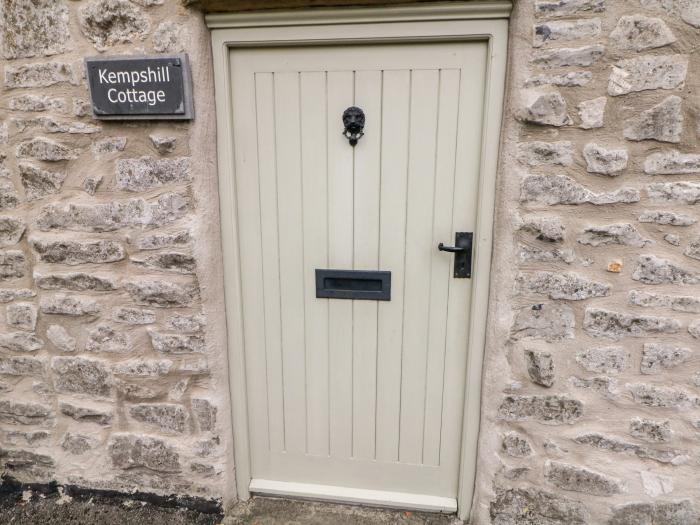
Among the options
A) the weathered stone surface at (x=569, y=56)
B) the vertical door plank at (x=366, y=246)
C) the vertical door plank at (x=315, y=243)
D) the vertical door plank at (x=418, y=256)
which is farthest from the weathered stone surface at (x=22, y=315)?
the weathered stone surface at (x=569, y=56)

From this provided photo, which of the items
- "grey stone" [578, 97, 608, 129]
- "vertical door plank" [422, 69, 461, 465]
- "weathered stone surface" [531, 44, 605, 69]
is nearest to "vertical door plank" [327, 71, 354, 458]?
"vertical door plank" [422, 69, 461, 465]

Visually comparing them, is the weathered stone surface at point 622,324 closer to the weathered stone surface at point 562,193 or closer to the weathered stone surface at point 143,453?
the weathered stone surface at point 562,193

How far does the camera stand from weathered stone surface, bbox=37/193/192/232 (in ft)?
6.00

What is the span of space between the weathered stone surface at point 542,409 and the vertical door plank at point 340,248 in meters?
0.72

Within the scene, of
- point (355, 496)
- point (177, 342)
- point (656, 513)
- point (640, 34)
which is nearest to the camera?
point (640, 34)

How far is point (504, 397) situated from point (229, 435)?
4.22 feet

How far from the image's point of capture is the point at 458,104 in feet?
5.78

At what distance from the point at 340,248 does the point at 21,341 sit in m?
1.54

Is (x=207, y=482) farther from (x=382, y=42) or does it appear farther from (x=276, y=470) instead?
(x=382, y=42)

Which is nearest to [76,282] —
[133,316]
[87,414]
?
[133,316]

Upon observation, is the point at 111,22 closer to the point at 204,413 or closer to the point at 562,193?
the point at 204,413

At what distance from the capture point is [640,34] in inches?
59.0

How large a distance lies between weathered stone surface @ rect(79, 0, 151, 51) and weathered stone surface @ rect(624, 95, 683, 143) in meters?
1.82

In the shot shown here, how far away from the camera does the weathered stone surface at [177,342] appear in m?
1.95
